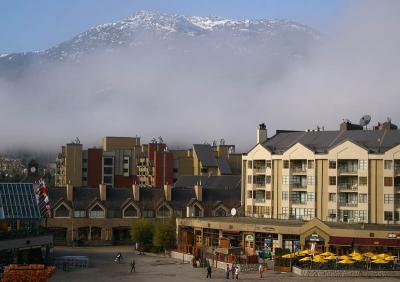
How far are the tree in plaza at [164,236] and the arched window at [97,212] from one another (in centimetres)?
1834

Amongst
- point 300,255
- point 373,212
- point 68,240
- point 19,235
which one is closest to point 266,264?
point 300,255

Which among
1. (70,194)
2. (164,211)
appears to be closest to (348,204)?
(164,211)

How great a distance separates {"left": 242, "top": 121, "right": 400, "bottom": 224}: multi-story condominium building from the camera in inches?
3775

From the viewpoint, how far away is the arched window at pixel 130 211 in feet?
395

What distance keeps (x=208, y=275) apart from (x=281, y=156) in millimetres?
38369

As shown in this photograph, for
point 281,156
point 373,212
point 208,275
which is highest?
point 281,156

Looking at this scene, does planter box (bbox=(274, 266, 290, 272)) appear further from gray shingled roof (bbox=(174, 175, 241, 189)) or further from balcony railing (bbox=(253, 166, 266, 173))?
gray shingled roof (bbox=(174, 175, 241, 189))

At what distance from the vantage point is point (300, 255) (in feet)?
251

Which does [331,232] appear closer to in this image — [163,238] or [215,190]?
[163,238]

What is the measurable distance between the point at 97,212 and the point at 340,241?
1887 inches

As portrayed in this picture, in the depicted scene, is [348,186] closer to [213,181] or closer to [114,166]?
[213,181]

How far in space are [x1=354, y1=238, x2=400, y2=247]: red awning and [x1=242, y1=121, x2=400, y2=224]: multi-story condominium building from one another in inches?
470

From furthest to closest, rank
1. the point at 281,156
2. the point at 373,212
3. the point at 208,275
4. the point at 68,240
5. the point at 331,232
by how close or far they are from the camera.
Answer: the point at 68,240 → the point at 281,156 → the point at 373,212 → the point at 331,232 → the point at 208,275

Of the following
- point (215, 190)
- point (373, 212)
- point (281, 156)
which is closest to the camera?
point (373, 212)
